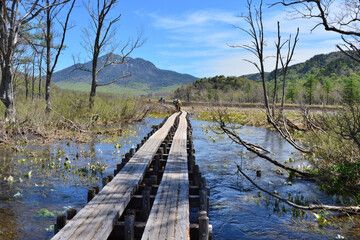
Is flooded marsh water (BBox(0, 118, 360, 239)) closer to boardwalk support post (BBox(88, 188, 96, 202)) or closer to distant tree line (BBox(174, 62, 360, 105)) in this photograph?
boardwalk support post (BBox(88, 188, 96, 202))

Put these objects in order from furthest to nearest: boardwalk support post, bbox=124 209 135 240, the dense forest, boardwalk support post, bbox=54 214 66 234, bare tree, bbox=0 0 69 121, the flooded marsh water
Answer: the dense forest < bare tree, bbox=0 0 69 121 < the flooded marsh water < boardwalk support post, bbox=124 209 135 240 < boardwalk support post, bbox=54 214 66 234

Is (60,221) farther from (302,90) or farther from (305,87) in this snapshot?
(305,87)

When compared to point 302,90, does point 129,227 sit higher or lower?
lower

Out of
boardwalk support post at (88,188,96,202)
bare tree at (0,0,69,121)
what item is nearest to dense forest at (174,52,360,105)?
bare tree at (0,0,69,121)

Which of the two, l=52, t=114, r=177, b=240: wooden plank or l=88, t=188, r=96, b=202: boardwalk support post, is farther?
l=88, t=188, r=96, b=202: boardwalk support post

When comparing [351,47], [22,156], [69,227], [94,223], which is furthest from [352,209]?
[22,156]

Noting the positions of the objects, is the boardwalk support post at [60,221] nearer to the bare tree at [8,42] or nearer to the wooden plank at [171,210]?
the wooden plank at [171,210]

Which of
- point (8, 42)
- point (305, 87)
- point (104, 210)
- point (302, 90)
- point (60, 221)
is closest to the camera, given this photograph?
point (60, 221)

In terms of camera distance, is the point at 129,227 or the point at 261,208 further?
the point at 261,208

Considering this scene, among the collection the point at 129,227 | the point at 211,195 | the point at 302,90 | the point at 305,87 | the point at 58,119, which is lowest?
the point at 211,195

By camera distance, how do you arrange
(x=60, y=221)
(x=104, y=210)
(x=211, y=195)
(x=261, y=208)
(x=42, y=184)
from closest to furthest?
(x=60, y=221)
(x=104, y=210)
(x=261, y=208)
(x=42, y=184)
(x=211, y=195)

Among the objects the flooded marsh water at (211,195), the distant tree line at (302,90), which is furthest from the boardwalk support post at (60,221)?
the distant tree line at (302,90)

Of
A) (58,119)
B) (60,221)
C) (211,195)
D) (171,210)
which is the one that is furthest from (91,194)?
(58,119)

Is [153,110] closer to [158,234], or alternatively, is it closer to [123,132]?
[123,132]
